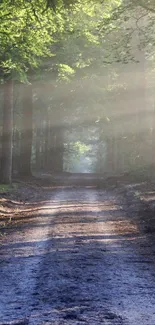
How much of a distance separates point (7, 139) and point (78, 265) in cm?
1660

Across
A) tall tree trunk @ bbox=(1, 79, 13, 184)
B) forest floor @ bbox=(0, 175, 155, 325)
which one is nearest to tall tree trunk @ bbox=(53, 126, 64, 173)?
tall tree trunk @ bbox=(1, 79, 13, 184)

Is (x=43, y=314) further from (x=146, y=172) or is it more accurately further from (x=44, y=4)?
(x=146, y=172)

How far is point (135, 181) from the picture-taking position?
89.9ft

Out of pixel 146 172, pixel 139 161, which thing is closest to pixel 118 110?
pixel 139 161

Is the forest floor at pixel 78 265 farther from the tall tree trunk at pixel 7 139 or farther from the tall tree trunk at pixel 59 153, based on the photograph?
the tall tree trunk at pixel 59 153

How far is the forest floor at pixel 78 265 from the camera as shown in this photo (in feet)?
18.7

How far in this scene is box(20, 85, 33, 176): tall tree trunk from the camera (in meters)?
30.4

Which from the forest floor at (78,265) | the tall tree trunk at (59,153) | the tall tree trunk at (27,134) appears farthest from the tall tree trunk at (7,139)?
the tall tree trunk at (59,153)

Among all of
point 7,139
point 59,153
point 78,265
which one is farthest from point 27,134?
point 78,265

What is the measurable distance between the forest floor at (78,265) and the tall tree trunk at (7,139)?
20.8 ft

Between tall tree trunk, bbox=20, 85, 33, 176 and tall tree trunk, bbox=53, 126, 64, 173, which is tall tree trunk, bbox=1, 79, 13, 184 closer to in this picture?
tall tree trunk, bbox=20, 85, 33, 176

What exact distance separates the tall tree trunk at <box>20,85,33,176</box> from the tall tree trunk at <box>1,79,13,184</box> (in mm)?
5745

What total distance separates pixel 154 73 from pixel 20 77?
20.7 metres

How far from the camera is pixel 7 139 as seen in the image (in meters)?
24.3
